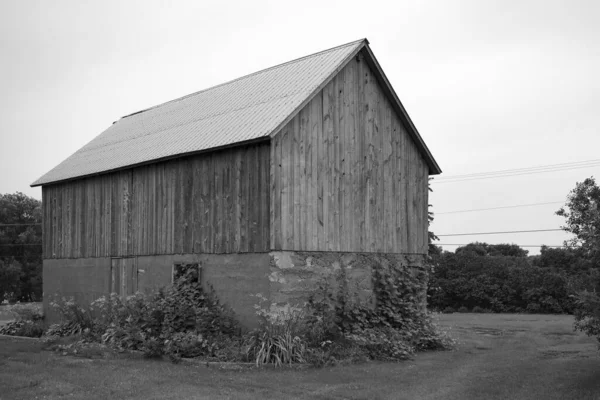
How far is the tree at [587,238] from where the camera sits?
13094 mm

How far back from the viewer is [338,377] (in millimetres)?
14625

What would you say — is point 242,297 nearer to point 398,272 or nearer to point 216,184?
point 216,184

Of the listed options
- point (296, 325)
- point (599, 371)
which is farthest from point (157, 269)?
point (599, 371)

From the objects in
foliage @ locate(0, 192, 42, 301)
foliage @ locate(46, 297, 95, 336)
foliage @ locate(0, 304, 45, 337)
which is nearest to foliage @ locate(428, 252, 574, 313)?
foliage @ locate(0, 304, 45, 337)

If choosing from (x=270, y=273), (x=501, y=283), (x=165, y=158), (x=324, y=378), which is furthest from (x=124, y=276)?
(x=501, y=283)

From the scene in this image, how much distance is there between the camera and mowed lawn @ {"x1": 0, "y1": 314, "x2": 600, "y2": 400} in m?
12.8

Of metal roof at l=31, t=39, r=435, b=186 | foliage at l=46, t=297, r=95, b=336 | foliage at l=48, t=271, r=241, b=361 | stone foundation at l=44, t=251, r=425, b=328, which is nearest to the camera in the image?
foliage at l=48, t=271, r=241, b=361

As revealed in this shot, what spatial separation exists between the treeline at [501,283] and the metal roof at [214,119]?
17.6 meters

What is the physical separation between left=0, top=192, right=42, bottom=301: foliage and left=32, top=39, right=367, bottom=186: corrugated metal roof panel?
1582 inches

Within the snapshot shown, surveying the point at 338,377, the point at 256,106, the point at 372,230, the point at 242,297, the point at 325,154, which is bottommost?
the point at 338,377

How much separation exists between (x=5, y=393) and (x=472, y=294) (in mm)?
30165

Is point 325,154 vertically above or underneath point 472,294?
above

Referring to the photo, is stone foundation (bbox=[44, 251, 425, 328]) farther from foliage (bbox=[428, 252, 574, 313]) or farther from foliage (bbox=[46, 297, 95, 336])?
foliage (bbox=[428, 252, 574, 313])

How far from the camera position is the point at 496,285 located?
38.6 m
